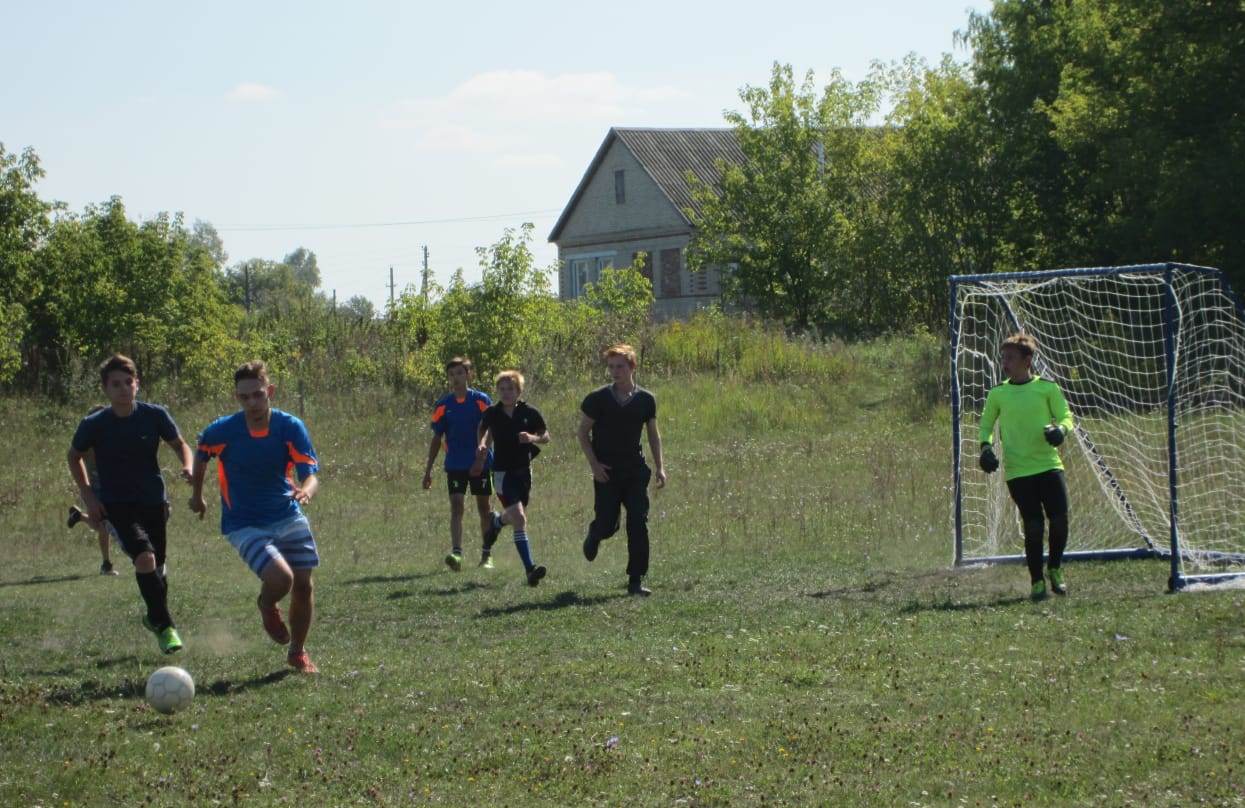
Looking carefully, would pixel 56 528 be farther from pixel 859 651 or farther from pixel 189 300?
pixel 859 651

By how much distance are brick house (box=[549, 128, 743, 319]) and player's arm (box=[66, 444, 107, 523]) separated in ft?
149

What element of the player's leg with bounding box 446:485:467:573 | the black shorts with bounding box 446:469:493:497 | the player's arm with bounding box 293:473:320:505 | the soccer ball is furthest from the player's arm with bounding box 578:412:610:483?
the soccer ball

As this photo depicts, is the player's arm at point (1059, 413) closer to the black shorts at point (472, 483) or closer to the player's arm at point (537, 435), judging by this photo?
the player's arm at point (537, 435)

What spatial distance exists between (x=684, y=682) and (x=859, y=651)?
4.48 feet

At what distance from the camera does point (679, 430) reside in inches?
1047

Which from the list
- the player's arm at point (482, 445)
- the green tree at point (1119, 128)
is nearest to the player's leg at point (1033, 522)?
the player's arm at point (482, 445)

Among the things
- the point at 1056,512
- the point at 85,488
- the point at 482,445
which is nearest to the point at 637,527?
the point at 482,445

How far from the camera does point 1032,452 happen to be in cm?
1111

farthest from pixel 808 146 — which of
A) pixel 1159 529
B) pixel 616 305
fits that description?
pixel 1159 529

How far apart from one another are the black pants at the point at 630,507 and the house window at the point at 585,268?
47561 mm

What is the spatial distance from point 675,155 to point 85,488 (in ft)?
169

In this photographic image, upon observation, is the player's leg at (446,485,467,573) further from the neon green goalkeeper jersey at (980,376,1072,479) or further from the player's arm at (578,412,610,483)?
the neon green goalkeeper jersey at (980,376,1072,479)

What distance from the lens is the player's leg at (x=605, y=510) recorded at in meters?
12.2

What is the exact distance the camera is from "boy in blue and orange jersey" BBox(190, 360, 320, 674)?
8688mm
